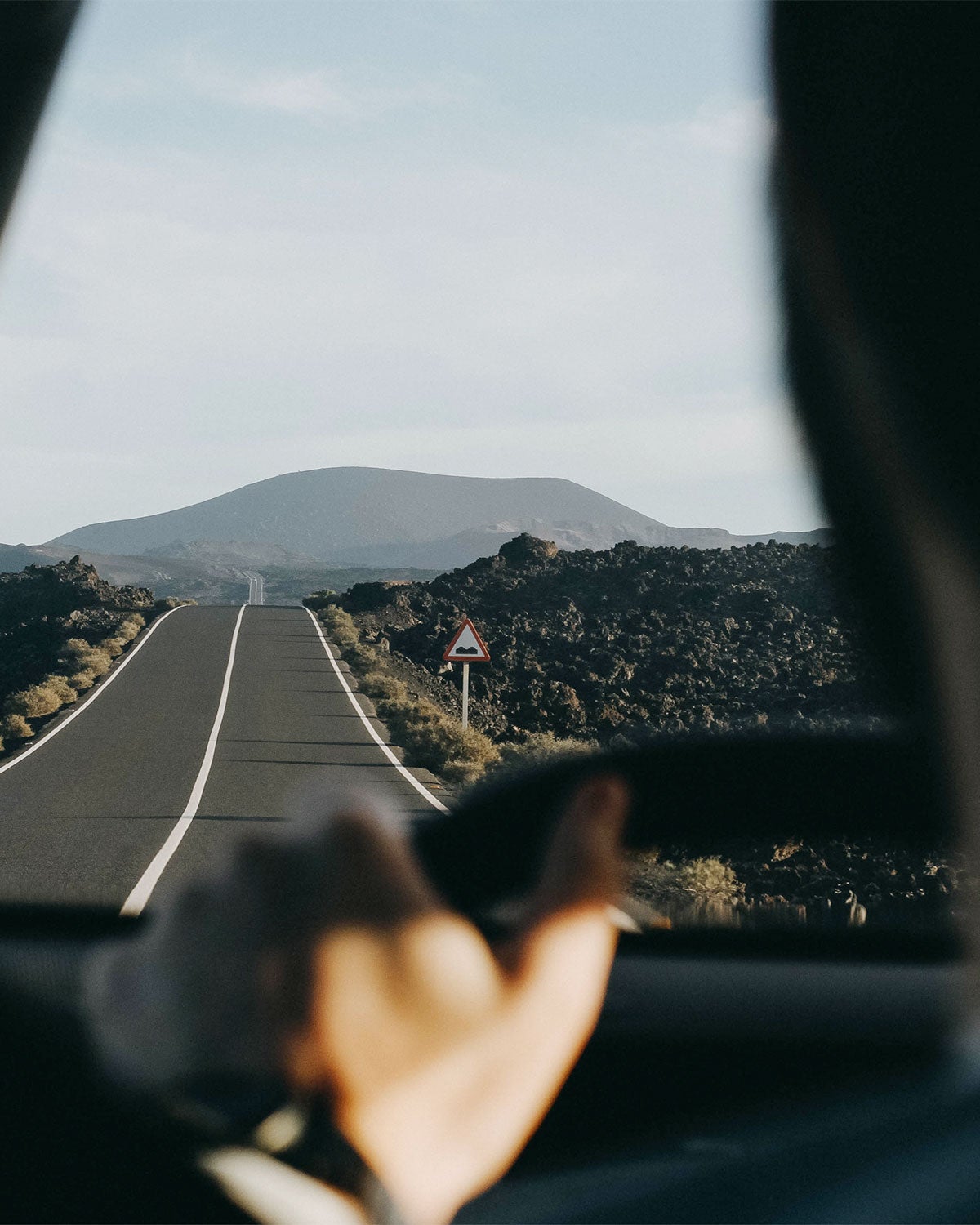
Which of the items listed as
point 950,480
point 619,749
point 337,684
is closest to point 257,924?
point 619,749

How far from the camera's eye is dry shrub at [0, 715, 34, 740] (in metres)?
10.8

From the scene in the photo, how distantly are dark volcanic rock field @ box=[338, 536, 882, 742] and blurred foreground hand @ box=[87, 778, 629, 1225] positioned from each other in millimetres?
307

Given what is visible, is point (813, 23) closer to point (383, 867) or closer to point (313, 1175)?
point (383, 867)

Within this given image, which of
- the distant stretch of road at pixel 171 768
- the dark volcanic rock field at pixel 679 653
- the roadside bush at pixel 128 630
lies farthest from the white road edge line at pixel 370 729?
the roadside bush at pixel 128 630

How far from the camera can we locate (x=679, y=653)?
4.50m

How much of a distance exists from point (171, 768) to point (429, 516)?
3570 mm

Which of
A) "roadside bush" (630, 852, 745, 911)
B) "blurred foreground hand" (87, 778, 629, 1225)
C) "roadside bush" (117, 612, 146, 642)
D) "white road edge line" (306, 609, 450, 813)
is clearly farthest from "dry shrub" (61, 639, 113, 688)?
"blurred foreground hand" (87, 778, 629, 1225)

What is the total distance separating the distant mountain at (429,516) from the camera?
4.31 m

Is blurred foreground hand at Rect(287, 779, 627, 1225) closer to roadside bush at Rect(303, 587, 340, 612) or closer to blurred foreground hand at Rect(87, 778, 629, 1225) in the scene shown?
blurred foreground hand at Rect(87, 778, 629, 1225)

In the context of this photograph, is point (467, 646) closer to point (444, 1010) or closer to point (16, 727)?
point (16, 727)

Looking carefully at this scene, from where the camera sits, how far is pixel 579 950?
0.69 m

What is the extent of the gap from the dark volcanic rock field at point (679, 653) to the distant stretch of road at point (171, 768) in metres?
0.57

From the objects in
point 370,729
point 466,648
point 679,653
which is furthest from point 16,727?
point 679,653

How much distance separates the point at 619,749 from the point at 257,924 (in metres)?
0.36
